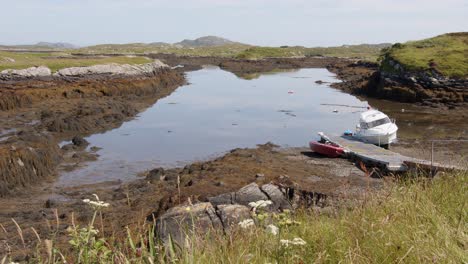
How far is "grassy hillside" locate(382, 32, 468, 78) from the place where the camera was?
58188mm

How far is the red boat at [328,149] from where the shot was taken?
1139 inches

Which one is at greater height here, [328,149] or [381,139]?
[381,139]

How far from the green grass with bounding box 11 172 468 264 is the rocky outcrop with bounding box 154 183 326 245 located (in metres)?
5.16

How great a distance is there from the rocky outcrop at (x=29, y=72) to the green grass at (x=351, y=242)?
1895 inches

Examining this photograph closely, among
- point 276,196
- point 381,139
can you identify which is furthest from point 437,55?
point 276,196

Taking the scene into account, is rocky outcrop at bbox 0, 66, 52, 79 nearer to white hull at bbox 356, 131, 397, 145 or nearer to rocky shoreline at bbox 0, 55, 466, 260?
rocky shoreline at bbox 0, 55, 466, 260

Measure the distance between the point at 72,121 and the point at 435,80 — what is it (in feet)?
146

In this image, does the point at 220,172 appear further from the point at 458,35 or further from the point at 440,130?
the point at 458,35

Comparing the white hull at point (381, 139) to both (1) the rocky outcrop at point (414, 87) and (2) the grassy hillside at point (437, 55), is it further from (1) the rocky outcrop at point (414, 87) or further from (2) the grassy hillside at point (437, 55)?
(2) the grassy hillside at point (437, 55)

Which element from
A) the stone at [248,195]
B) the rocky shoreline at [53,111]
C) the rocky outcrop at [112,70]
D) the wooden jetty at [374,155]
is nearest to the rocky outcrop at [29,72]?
the rocky shoreline at [53,111]

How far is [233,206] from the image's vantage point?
1211 centimetres

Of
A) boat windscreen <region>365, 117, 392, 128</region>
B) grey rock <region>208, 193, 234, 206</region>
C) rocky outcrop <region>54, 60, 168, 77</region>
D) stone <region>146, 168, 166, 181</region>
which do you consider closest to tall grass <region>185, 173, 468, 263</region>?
grey rock <region>208, 193, 234, 206</region>

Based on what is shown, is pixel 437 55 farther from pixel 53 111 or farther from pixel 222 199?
pixel 222 199

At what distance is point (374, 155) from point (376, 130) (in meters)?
4.50
